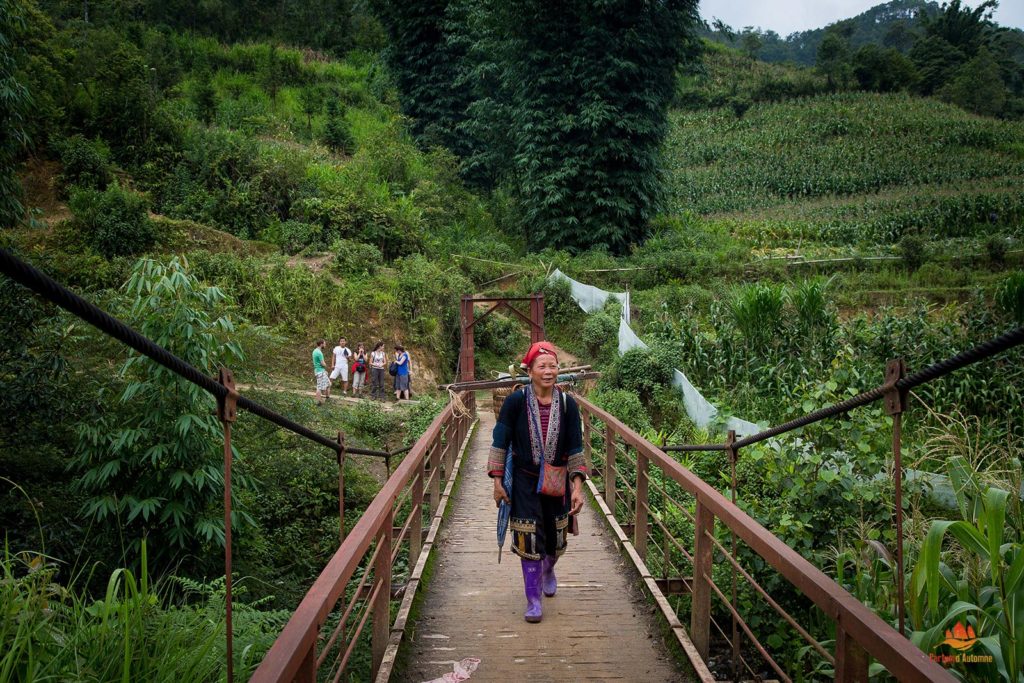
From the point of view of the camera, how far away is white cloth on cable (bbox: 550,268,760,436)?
9336mm

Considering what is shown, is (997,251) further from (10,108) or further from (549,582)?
(10,108)

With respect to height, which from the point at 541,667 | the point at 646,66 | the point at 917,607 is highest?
the point at 646,66

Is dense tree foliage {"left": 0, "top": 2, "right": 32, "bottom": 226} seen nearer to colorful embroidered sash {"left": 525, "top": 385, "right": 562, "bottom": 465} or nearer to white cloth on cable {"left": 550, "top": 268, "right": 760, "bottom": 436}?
colorful embroidered sash {"left": 525, "top": 385, "right": 562, "bottom": 465}

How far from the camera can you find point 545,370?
12.2 feet

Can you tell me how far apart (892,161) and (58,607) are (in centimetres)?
4333

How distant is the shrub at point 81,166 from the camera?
57.7 feet

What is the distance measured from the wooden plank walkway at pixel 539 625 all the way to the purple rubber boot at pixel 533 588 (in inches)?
2.4

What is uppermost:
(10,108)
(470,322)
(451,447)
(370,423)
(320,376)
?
(10,108)

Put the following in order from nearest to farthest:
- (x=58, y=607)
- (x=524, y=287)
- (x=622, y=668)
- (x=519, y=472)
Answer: (x=58, y=607), (x=622, y=668), (x=519, y=472), (x=524, y=287)

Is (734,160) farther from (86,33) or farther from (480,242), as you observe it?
(86,33)

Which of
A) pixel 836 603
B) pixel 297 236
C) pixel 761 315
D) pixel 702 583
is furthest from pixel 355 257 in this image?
pixel 836 603

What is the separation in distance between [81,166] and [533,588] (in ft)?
62.7

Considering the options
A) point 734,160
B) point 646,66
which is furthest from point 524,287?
point 734,160

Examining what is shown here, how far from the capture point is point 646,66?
23.1m
